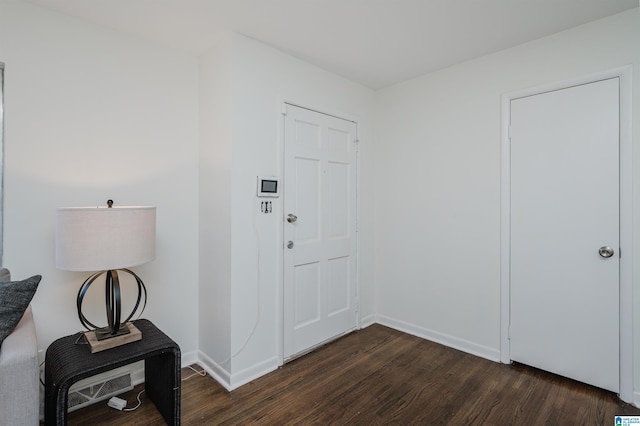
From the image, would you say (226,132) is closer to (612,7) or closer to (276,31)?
(276,31)

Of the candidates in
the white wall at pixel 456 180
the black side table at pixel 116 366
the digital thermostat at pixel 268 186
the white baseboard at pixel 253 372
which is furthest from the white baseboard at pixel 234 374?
the white wall at pixel 456 180

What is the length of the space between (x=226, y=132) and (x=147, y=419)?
1.87m

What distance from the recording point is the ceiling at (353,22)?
1976mm

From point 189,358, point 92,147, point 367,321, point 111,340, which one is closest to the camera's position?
point 111,340

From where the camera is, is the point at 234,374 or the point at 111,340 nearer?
the point at 111,340

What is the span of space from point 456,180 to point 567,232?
0.90 m

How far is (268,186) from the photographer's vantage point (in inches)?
97.5

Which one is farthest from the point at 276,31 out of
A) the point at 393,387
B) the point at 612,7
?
the point at 393,387

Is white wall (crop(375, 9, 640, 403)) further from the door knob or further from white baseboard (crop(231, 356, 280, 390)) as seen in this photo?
white baseboard (crop(231, 356, 280, 390))

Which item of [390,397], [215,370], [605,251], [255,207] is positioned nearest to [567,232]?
[605,251]

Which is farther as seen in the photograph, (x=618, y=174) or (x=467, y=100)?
(x=467, y=100)

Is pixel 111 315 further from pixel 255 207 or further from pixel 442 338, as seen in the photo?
pixel 442 338

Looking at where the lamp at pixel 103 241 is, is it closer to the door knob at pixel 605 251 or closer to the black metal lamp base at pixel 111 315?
the black metal lamp base at pixel 111 315

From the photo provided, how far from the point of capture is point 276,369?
2527 millimetres
